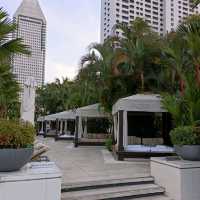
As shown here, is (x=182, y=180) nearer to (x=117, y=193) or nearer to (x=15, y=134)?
(x=117, y=193)

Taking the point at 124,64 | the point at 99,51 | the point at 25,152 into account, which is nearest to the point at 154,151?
the point at 124,64

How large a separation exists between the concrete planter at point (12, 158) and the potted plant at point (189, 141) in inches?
144

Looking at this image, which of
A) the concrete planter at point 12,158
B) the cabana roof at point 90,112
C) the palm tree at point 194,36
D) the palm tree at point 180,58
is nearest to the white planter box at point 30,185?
the concrete planter at point 12,158

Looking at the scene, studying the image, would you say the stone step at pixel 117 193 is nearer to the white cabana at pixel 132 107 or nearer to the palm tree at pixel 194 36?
the palm tree at pixel 194 36

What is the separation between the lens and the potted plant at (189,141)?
6.57 meters

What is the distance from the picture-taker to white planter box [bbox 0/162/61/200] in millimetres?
4559

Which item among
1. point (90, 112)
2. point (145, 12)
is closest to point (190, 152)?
point (90, 112)

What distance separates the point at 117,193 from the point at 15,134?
2.68m

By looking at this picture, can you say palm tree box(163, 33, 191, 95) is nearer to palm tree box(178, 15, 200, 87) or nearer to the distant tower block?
palm tree box(178, 15, 200, 87)

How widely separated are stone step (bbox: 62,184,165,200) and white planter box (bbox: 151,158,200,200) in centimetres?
37

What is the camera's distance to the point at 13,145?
4.88m

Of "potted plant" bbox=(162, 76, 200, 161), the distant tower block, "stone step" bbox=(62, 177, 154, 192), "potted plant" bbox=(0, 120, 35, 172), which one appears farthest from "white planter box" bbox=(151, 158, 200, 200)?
the distant tower block

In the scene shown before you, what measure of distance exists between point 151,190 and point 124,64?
7505 mm

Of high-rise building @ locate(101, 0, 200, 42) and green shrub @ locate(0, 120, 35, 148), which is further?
high-rise building @ locate(101, 0, 200, 42)
